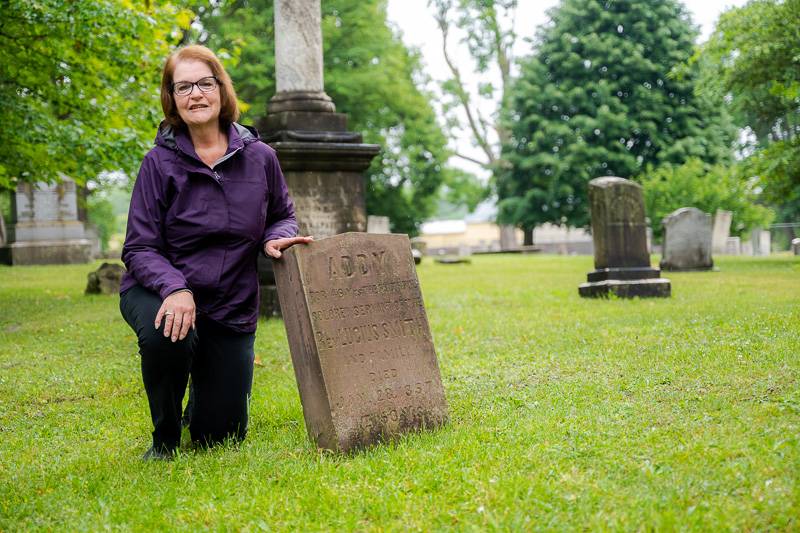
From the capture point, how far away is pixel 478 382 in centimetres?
612

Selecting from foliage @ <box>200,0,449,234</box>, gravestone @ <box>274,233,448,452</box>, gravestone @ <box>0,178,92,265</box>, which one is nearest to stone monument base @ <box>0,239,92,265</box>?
gravestone @ <box>0,178,92,265</box>

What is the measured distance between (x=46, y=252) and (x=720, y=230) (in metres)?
21.5

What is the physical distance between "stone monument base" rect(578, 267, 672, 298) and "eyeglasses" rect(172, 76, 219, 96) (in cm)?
851

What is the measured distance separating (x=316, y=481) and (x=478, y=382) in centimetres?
242

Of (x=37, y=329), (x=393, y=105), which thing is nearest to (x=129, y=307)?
(x=37, y=329)

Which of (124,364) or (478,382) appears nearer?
(478,382)

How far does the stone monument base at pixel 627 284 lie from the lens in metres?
11.9

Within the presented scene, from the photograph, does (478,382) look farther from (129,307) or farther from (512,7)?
(512,7)

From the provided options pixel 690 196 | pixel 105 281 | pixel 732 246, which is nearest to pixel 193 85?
pixel 105 281

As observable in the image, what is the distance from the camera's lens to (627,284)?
11.9 m

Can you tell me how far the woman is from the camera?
14.1 ft

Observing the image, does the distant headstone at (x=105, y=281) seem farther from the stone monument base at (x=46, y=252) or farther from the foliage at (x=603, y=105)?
the foliage at (x=603, y=105)

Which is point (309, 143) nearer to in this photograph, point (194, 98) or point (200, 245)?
point (194, 98)

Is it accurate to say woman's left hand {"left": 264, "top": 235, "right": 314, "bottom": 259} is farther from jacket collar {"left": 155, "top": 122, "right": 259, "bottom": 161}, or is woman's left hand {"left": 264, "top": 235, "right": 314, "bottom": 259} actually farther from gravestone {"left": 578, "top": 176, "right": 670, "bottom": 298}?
gravestone {"left": 578, "top": 176, "right": 670, "bottom": 298}
